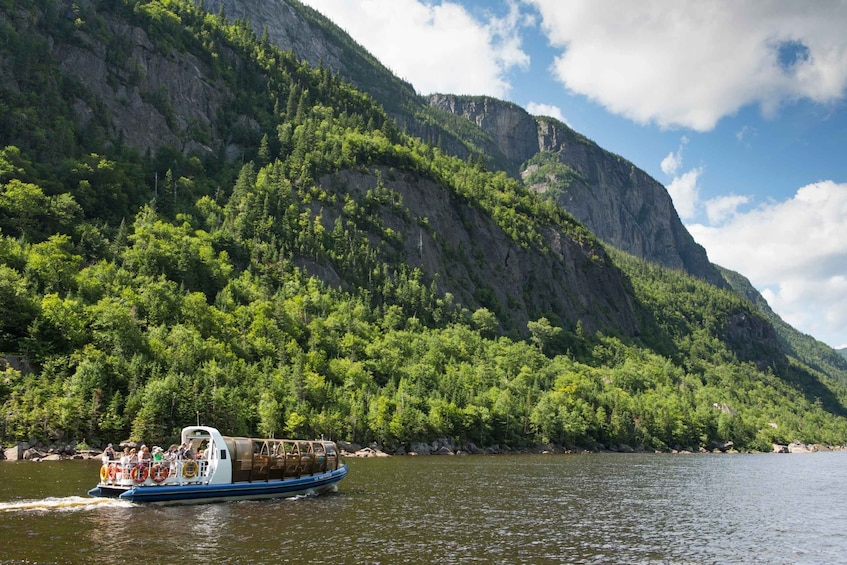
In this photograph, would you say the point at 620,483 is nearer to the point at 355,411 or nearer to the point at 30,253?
the point at 355,411

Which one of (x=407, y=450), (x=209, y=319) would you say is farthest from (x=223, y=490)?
(x=209, y=319)

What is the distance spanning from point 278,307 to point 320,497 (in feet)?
316

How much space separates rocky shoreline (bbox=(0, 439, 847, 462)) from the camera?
78250mm

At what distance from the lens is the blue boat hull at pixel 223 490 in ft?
150

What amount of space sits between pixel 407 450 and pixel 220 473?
74872mm

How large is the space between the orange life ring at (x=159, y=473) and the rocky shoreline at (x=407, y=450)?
3965 cm

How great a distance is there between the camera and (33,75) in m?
170

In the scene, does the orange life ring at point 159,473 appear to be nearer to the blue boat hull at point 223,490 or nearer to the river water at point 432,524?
the blue boat hull at point 223,490

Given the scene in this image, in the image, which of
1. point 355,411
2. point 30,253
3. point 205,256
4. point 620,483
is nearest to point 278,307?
point 205,256

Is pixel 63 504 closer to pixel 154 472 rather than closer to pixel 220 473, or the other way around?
pixel 154 472

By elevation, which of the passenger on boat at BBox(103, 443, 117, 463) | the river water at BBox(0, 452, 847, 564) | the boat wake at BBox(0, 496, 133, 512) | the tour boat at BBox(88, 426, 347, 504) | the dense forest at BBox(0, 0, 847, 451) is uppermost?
the dense forest at BBox(0, 0, 847, 451)

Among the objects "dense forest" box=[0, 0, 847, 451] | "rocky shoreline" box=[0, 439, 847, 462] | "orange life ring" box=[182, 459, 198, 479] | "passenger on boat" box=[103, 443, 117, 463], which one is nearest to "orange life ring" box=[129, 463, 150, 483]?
"passenger on boat" box=[103, 443, 117, 463]

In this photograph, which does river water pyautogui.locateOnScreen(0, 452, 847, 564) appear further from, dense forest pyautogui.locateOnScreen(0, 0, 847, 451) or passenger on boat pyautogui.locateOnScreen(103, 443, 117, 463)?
dense forest pyautogui.locateOnScreen(0, 0, 847, 451)

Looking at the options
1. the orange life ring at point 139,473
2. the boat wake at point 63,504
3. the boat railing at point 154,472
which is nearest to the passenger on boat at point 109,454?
the boat railing at point 154,472
